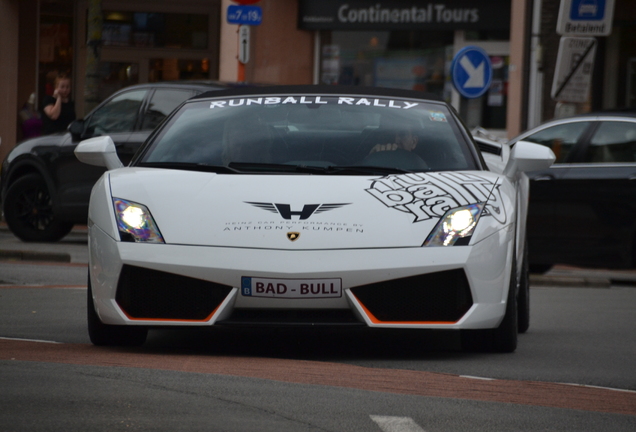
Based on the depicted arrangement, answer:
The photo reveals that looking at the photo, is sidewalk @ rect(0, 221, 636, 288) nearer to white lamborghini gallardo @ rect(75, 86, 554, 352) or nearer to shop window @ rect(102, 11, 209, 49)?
white lamborghini gallardo @ rect(75, 86, 554, 352)

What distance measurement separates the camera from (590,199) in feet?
37.7

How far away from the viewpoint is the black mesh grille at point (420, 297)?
565 cm

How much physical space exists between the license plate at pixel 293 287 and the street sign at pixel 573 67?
8883 millimetres

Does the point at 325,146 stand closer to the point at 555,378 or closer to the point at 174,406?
the point at 555,378

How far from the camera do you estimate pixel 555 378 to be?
220 inches

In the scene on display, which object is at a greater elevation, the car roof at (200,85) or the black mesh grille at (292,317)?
the car roof at (200,85)

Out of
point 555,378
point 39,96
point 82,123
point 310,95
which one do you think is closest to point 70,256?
point 82,123

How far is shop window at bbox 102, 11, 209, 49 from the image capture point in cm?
2577

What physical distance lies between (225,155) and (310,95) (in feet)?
2.49

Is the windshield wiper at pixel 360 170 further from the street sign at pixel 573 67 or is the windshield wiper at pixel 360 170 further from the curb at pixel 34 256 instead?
the street sign at pixel 573 67

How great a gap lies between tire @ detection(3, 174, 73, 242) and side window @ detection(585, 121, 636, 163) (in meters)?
5.90

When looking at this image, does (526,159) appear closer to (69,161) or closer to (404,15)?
(69,161)

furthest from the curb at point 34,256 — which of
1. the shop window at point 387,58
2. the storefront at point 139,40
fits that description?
the storefront at point 139,40

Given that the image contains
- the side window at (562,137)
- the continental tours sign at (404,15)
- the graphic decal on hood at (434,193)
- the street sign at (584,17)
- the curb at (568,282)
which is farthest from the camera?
the continental tours sign at (404,15)
